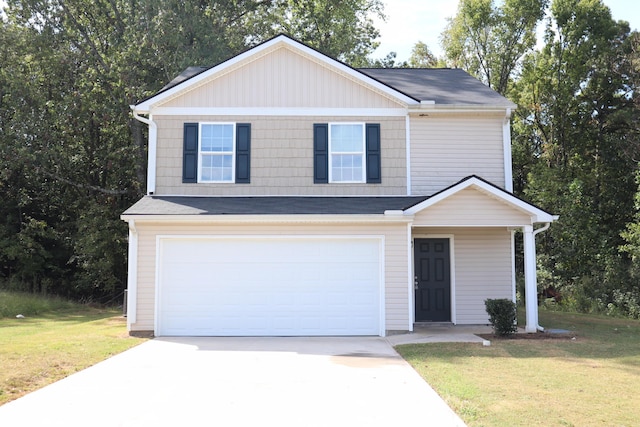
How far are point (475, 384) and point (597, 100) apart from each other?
23.9m

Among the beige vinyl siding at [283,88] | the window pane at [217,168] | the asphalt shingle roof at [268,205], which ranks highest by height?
the beige vinyl siding at [283,88]

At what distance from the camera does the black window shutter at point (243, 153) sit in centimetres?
1474

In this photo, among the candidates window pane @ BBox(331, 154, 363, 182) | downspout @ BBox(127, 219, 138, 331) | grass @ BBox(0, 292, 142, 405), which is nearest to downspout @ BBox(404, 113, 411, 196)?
window pane @ BBox(331, 154, 363, 182)

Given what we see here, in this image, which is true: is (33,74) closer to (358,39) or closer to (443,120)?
(358,39)

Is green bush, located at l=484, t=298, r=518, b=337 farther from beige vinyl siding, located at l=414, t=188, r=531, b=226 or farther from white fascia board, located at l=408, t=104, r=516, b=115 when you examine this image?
white fascia board, located at l=408, t=104, r=516, b=115

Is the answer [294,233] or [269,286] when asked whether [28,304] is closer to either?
[269,286]

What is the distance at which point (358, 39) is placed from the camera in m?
31.0

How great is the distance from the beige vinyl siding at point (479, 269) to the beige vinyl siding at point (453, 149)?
1333mm

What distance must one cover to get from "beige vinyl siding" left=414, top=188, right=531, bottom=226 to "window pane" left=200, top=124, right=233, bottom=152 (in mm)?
5025

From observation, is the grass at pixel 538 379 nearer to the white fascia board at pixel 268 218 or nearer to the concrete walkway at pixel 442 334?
the concrete walkway at pixel 442 334

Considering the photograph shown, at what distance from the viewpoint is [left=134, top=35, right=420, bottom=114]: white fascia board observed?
14.7 meters

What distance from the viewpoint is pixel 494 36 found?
31.2m

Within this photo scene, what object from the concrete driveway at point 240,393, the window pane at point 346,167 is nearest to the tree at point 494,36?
the window pane at point 346,167

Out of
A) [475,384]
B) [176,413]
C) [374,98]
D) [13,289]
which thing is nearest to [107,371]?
[176,413]
